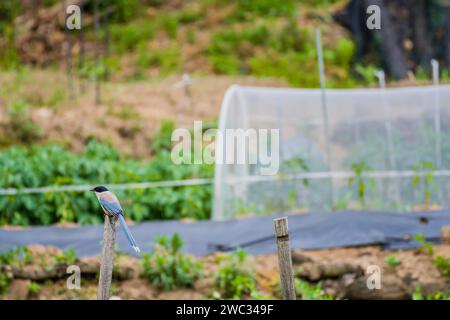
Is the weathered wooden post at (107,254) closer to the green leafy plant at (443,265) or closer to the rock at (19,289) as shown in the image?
the rock at (19,289)

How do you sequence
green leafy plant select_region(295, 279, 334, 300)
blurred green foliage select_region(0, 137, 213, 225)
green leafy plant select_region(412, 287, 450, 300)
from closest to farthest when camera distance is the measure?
green leafy plant select_region(412, 287, 450, 300) → green leafy plant select_region(295, 279, 334, 300) → blurred green foliage select_region(0, 137, 213, 225)

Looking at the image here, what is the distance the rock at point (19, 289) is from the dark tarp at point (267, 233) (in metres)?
0.78

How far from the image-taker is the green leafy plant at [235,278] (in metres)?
7.68

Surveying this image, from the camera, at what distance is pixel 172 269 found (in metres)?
7.88

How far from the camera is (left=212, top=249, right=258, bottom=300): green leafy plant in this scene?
25.2 ft

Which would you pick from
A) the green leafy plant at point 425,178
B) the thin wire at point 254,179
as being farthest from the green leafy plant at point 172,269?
the green leafy plant at point 425,178

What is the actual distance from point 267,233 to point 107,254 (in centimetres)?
464

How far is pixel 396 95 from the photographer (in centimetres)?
1127

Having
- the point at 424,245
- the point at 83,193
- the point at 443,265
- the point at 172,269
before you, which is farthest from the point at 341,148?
the point at 172,269

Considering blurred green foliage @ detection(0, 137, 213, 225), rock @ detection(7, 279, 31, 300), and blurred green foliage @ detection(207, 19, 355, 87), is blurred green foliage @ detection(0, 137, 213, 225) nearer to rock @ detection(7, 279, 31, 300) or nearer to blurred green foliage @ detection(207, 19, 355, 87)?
rock @ detection(7, 279, 31, 300)

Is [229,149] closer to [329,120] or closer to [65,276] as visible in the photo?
[329,120]

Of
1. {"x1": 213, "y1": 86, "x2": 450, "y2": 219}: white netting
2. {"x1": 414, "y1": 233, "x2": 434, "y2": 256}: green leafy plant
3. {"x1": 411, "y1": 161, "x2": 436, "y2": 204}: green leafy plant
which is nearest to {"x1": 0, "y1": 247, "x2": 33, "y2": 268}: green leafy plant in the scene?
{"x1": 213, "y1": 86, "x2": 450, "y2": 219}: white netting

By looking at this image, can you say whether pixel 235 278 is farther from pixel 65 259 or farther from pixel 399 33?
pixel 399 33

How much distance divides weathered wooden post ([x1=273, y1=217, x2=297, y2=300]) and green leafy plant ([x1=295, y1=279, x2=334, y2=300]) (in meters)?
2.68
